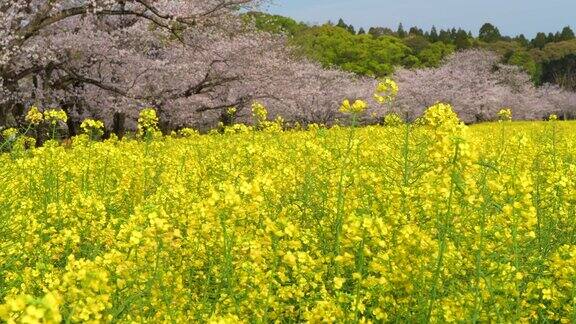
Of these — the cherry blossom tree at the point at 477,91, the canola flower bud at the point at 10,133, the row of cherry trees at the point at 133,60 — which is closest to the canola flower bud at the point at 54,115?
the canola flower bud at the point at 10,133

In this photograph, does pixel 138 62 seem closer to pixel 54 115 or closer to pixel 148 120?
pixel 148 120

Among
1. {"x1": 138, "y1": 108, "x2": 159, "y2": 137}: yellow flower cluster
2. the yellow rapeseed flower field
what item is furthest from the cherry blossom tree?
the yellow rapeseed flower field

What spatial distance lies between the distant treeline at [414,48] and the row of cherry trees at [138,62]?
14347mm

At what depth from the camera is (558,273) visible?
124 inches

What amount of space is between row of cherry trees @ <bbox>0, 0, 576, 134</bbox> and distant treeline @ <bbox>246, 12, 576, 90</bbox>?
14347mm

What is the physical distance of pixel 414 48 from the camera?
7262 centimetres

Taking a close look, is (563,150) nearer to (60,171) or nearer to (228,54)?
(60,171)

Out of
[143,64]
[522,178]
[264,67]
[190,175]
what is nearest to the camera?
[522,178]

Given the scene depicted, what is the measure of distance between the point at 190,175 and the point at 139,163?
1.13 m

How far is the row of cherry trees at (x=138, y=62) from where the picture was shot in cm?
1585

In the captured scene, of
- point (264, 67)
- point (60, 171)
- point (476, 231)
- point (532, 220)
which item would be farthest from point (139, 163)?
point (264, 67)

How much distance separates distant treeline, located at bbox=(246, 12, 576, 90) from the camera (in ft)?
186

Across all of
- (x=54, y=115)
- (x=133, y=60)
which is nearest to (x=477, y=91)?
(x=133, y=60)

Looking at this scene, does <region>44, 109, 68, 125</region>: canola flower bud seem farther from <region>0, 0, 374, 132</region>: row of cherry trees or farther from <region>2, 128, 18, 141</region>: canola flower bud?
<region>0, 0, 374, 132</region>: row of cherry trees
